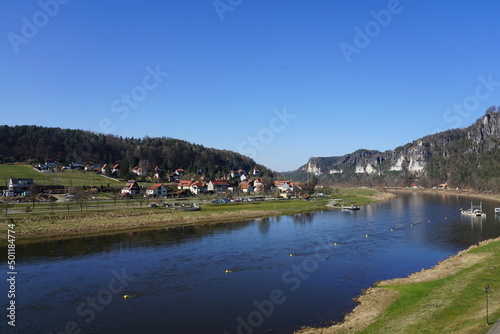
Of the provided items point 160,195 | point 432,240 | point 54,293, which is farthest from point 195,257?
point 160,195

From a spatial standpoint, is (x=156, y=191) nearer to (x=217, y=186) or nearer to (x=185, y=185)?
(x=185, y=185)

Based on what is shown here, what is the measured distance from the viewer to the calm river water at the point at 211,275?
77.5 ft

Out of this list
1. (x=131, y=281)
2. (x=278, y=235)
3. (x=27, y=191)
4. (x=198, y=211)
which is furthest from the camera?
(x=27, y=191)

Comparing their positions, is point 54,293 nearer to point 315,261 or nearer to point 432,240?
point 315,261

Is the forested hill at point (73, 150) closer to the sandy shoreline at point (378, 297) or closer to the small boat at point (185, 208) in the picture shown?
the small boat at point (185, 208)

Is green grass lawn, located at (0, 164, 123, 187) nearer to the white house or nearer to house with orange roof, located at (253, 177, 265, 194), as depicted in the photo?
the white house

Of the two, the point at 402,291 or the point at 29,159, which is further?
the point at 29,159

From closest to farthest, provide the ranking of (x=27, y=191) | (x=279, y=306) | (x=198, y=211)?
(x=279, y=306), (x=198, y=211), (x=27, y=191)

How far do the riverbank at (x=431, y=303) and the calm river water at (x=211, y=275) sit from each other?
2009 mm

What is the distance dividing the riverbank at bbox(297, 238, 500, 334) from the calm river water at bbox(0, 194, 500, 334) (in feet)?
6.59

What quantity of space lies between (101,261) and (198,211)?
1414 inches

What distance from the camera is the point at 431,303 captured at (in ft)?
75.5

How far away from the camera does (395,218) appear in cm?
7619

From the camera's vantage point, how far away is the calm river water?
77.5 ft
